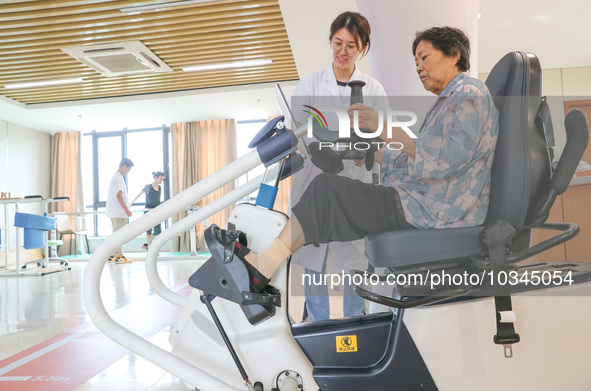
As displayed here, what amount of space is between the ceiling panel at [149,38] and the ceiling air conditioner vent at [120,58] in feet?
0.26

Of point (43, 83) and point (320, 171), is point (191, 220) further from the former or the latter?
point (43, 83)

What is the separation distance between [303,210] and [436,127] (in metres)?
0.39

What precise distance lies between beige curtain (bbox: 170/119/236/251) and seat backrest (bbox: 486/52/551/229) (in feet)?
24.9

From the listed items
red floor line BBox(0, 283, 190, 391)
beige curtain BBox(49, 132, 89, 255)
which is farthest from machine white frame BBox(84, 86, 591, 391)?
beige curtain BBox(49, 132, 89, 255)

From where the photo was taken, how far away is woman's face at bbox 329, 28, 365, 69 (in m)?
1.52

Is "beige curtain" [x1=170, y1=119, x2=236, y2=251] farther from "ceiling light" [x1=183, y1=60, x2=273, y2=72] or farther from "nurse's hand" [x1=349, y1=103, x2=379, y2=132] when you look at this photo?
"nurse's hand" [x1=349, y1=103, x2=379, y2=132]

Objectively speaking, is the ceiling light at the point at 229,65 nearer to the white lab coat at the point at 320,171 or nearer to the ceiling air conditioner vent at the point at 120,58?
the ceiling air conditioner vent at the point at 120,58

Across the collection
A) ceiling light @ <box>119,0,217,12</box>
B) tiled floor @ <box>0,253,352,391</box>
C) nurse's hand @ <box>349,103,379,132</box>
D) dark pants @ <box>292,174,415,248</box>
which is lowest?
tiled floor @ <box>0,253,352,391</box>

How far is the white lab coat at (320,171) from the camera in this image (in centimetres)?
157

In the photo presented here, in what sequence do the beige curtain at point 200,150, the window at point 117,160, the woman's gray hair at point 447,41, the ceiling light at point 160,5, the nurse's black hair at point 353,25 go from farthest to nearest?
the window at point 117,160 → the beige curtain at point 200,150 → the ceiling light at point 160,5 → the nurse's black hair at point 353,25 → the woman's gray hair at point 447,41

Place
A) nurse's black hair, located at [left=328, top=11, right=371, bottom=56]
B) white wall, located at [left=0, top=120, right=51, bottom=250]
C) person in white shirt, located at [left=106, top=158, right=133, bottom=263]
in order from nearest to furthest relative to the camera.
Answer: nurse's black hair, located at [left=328, top=11, right=371, bottom=56] < person in white shirt, located at [left=106, top=158, right=133, bottom=263] < white wall, located at [left=0, top=120, right=51, bottom=250]

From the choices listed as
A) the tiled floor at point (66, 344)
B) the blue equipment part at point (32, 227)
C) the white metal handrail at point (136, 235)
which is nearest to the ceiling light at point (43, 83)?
the blue equipment part at point (32, 227)

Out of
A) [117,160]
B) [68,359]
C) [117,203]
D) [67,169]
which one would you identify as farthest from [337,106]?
[67,169]

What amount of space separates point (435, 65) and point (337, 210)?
487 millimetres
